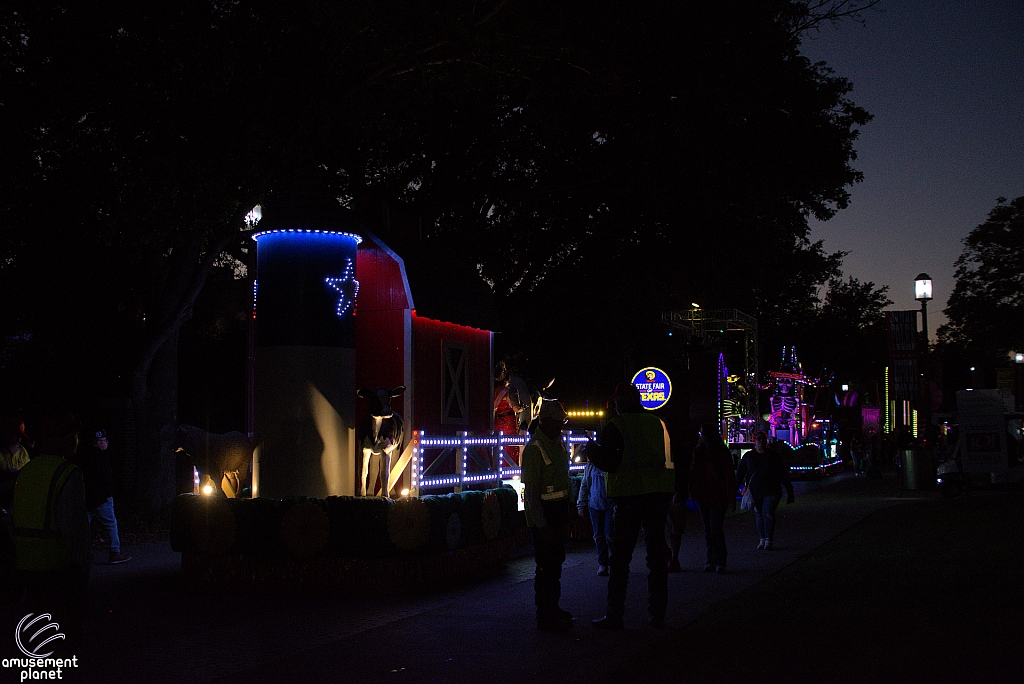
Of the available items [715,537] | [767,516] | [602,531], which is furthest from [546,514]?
[767,516]

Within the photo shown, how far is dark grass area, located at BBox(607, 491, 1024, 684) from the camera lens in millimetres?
7270

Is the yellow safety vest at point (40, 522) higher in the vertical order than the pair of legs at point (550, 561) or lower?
higher

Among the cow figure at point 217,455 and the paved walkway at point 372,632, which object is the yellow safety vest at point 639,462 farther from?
the cow figure at point 217,455

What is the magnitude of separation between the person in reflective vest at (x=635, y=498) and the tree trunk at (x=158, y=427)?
44.3 ft

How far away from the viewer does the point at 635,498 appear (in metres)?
9.00

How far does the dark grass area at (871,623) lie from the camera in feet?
23.9

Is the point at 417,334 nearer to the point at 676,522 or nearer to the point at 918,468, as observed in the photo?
the point at 676,522

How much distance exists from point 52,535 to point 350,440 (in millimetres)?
7314

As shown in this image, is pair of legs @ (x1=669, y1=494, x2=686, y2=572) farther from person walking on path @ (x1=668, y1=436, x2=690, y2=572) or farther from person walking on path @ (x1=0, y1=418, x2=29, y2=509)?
person walking on path @ (x1=0, y1=418, x2=29, y2=509)

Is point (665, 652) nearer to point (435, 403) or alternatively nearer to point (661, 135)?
point (435, 403)

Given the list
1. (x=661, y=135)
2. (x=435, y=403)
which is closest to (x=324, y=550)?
(x=435, y=403)

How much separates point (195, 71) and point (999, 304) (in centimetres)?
4879

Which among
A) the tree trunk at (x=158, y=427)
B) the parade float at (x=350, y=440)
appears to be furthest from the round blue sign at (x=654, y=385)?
the tree trunk at (x=158, y=427)

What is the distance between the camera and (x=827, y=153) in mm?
24984
